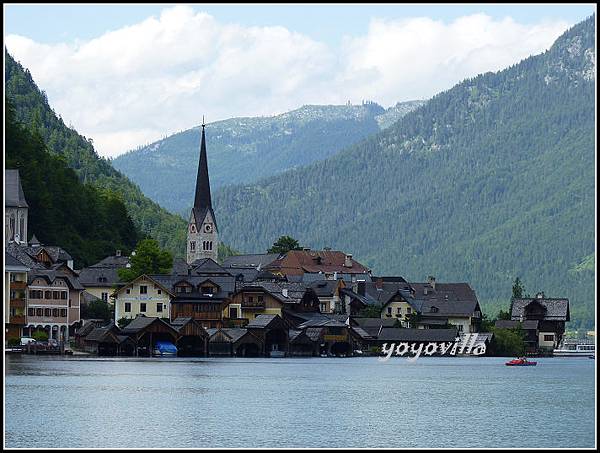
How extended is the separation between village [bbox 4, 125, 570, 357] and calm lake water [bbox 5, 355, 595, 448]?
16345mm

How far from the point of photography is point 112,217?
17412 centimetres

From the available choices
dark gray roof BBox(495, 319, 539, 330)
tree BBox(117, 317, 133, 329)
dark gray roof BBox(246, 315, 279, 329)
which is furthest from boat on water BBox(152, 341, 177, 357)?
dark gray roof BBox(495, 319, 539, 330)

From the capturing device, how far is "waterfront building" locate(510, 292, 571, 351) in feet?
539

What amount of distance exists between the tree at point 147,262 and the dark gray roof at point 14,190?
44.3 feet

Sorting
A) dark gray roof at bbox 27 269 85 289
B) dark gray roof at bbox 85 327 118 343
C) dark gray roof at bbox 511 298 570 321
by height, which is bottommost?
dark gray roof at bbox 85 327 118 343

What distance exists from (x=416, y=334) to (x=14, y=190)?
138 ft

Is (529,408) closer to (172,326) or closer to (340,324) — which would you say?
(172,326)

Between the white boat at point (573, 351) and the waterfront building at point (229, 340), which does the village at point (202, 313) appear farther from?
the white boat at point (573, 351)

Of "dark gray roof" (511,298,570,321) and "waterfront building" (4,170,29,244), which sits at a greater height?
"waterfront building" (4,170,29,244)

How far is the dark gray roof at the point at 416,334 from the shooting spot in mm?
143625

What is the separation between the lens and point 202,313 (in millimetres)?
129625

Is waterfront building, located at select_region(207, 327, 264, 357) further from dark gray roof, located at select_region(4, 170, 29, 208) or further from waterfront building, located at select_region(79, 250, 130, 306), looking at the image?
dark gray roof, located at select_region(4, 170, 29, 208)

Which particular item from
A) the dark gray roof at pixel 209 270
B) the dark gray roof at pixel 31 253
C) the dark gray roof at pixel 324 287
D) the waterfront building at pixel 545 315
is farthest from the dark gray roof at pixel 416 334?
the dark gray roof at pixel 31 253

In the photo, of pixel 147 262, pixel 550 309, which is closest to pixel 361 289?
pixel 550 309
